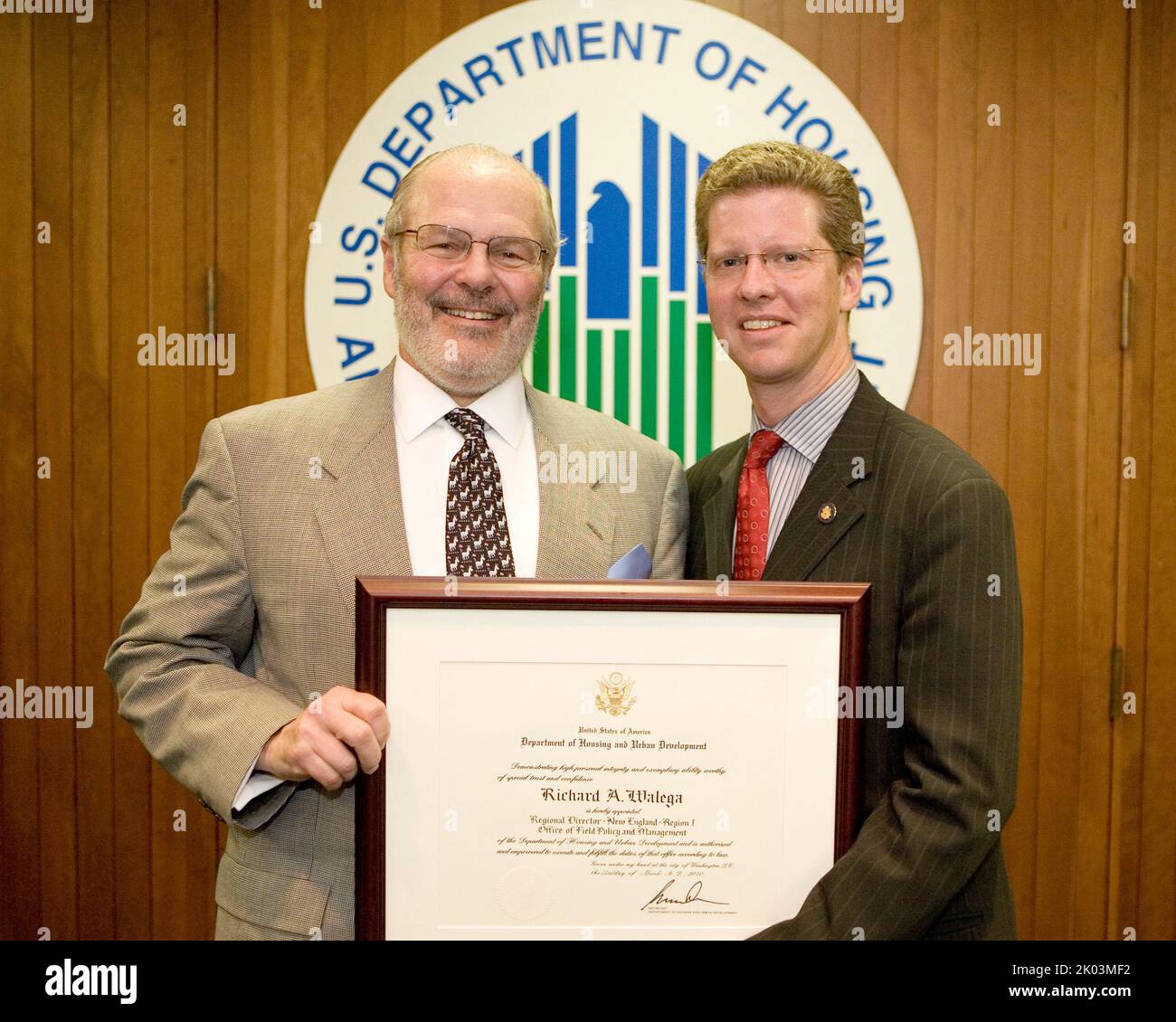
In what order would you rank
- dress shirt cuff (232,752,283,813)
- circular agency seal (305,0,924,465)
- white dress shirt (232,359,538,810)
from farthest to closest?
circular agency seal (305,0,924,465) → white dress shirt (232,359,538,810) → dress shirt cuff (232,752,283,813)

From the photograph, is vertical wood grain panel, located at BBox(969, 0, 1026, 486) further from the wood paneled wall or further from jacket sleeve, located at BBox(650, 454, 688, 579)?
jacket sleeve, located at BBox(650, 454, 688, 579)

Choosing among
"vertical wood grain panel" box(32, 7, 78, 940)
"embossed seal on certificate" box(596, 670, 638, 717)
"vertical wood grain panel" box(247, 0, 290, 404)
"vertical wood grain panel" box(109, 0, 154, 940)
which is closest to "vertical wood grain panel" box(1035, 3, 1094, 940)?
"embossed seal on certificate" box(596, 670, 638, 717)

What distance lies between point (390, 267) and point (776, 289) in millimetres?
623

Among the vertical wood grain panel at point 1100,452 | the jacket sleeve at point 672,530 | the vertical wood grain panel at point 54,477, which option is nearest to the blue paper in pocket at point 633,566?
the jacket sleeve at point 672,530

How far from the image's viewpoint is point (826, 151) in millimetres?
2510

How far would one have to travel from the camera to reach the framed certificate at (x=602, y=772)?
1262 millimetres

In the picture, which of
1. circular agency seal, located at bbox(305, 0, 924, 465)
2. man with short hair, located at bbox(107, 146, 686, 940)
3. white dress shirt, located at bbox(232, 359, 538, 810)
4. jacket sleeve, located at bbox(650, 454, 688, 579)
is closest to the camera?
man with short hair, located at bbox(107, 146, 686, 940)

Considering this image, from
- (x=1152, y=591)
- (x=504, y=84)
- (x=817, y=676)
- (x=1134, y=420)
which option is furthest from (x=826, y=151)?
(x=817, y=676)

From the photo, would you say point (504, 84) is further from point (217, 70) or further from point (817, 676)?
point (817, 676)

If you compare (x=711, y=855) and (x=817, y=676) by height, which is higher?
(x=817, y=676)

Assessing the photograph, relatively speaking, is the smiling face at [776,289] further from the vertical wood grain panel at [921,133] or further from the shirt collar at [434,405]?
the vertical wood grain panel at [921,133]

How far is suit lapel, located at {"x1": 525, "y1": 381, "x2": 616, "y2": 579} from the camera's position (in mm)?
1562

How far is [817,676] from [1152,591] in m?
1.76

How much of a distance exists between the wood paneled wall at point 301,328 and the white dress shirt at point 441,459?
3.47 feet
